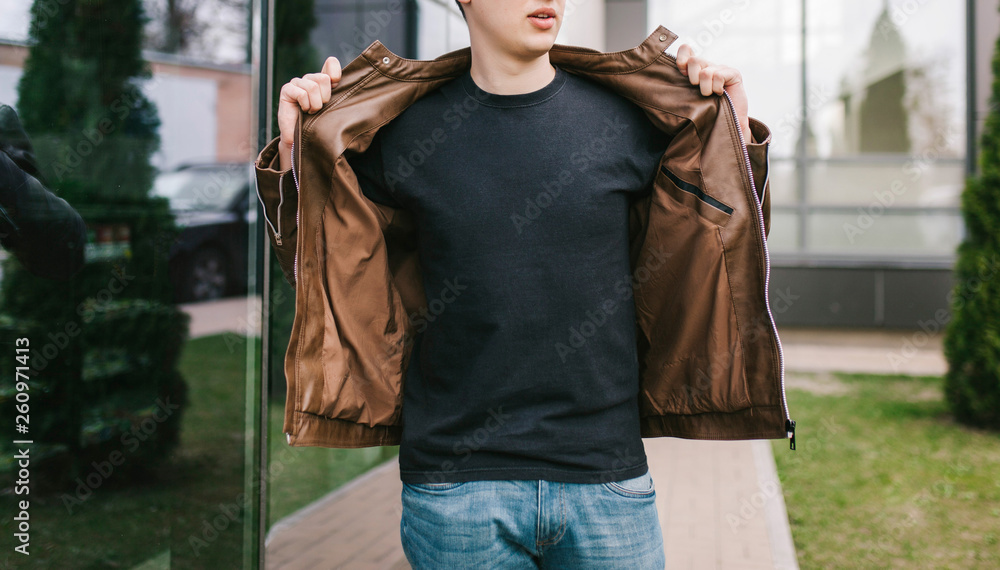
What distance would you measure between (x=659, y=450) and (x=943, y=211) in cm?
706

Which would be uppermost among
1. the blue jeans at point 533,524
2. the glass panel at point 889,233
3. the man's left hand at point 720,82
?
the glass panel at point 889,233

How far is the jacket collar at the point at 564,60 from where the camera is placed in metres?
1.90

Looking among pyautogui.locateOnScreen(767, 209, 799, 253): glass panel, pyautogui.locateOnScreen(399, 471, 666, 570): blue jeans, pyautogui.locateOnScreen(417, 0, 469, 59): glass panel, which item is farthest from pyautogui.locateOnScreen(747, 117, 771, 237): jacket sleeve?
pyautogui.locateOnScreen(767, 209, 799, 253): glass panel

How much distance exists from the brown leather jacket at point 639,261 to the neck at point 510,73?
144 millimetres

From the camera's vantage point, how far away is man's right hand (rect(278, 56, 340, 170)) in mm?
1776

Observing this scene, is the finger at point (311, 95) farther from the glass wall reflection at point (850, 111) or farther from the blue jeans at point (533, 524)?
the glass wall reflection at point (850, 111)

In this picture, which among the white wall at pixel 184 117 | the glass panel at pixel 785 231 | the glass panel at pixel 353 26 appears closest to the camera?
the white wall at pixel 184 117

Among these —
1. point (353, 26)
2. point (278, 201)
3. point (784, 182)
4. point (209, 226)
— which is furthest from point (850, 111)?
point (278, 201)

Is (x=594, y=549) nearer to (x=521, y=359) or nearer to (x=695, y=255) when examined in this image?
(x=521, y=359)

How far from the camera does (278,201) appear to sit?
5.96 feet

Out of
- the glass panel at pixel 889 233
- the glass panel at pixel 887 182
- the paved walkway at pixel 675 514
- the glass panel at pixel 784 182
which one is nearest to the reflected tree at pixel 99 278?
the paved walkway at pixel 675 514

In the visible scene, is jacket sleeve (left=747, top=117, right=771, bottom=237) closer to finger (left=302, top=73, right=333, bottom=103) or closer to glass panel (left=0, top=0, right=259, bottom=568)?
finger (left=302, top=73, right=333, bottom=103)

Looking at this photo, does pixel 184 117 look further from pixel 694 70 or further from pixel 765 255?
pixel 765 255

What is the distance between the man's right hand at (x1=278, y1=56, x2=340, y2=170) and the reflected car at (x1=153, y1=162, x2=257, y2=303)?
4.69 ft
